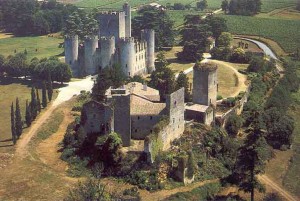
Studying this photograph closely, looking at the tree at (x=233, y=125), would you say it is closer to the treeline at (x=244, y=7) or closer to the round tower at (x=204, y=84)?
the round tower at (x=204, y=84)

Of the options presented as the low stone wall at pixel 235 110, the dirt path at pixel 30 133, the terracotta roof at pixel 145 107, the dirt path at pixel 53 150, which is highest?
the terracotta roof at pixel 145 107

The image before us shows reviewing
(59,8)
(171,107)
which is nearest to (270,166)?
(171,107)

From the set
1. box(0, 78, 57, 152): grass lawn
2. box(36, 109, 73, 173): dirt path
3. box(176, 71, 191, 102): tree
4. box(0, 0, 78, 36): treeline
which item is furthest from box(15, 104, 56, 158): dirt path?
box(0, 0, 78, 36): treeline

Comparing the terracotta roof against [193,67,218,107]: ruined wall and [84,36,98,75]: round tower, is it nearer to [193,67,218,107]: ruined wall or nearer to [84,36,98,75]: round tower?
[193,67,218,107]: ruined wall

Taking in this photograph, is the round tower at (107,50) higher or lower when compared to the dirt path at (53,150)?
higher

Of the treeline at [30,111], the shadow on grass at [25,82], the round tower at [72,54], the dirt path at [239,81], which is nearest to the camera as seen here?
the treeline at [30,111]

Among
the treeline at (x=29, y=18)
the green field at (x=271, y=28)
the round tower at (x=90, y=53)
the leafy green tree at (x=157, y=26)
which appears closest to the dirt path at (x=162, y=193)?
the round tower at (x=90, y=53)
